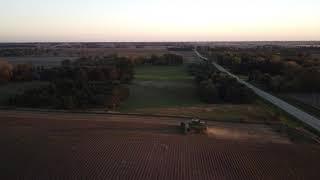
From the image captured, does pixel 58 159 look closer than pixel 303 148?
Yes

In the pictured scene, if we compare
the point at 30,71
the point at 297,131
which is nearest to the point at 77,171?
the point at 297,131

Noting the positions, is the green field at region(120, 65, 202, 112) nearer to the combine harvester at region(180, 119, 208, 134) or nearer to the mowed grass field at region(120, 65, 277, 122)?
the mowed grass field at region(120, 65, 277, 122)

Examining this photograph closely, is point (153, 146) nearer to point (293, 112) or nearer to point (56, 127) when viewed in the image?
point (56, 127)

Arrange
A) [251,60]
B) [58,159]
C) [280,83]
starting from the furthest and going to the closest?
[251,60], [280,83], [58,159]

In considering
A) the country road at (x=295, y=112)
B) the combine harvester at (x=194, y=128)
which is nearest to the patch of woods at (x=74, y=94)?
the combine harvester at (x=194, y=128)

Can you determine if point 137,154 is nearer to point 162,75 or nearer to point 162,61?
point 162,75

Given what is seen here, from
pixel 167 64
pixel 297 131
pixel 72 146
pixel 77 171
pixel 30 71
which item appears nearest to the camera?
pixel 77 171

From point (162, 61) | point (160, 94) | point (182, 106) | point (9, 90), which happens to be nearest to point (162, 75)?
point (160, 94)

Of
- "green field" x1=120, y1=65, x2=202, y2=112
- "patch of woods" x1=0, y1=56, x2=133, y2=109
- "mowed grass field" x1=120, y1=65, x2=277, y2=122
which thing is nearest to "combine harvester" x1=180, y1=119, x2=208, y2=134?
"mowed grass field" x1=120, y1=65, x2=277, y2=122
